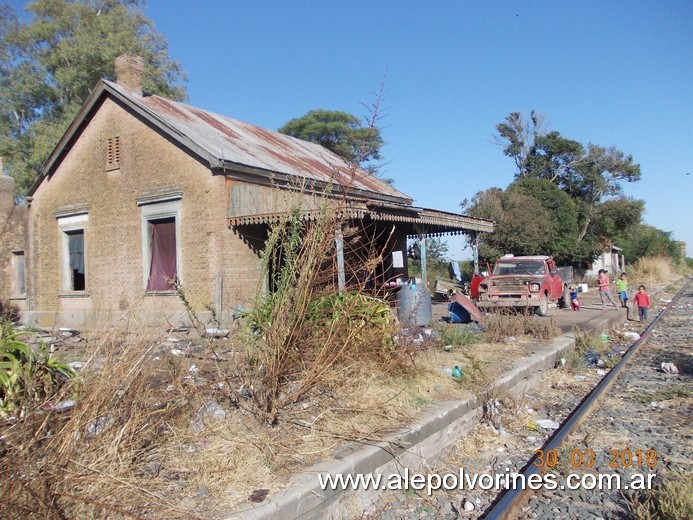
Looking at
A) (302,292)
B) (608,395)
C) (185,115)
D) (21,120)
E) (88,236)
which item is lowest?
(608,395)

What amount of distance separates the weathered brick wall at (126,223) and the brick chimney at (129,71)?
4.52ft

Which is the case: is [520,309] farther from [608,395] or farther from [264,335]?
[264,335]

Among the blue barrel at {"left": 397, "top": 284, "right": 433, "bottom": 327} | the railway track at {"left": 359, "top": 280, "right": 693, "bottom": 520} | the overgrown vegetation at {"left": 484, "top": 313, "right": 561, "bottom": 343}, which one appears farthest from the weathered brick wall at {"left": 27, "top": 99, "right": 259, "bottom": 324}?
the railway track at {"left": 359, "top": 280, "right": 693, "bottom": 520}

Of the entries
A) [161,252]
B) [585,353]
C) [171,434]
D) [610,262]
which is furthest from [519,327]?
[610,262]

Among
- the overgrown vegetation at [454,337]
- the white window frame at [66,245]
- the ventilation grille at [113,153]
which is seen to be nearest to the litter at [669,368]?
the overgrown vegetation at [454,337]

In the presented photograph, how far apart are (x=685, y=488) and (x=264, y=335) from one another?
331 cm

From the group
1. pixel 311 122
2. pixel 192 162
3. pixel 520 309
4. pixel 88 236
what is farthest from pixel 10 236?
pixel 311 122

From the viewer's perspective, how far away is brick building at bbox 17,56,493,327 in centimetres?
1335

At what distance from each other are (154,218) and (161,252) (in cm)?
93

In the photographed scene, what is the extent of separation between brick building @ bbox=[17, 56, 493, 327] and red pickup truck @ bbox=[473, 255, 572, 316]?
1961mm

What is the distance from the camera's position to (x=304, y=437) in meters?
4.35

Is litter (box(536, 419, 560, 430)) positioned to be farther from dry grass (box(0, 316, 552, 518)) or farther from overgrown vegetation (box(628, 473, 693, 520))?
overgrown vegetation (box(628, 473, 693, 520))

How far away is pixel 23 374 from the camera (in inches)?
141

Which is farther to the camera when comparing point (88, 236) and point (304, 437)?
point (88, 236)
